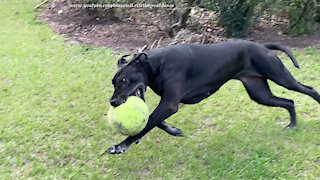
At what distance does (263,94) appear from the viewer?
423 cm

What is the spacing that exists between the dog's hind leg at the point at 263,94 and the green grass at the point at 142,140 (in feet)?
0.69

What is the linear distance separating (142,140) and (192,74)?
38.1 inches

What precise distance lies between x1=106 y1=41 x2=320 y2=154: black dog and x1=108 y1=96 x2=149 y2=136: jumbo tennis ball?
0.10m

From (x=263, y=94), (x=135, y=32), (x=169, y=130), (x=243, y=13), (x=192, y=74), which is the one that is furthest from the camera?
(x=135, y=32)

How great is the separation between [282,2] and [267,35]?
70 centimetres

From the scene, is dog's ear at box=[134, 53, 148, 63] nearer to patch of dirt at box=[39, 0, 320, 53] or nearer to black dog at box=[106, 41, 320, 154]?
black dog at box=[106, 41, 320, 154]

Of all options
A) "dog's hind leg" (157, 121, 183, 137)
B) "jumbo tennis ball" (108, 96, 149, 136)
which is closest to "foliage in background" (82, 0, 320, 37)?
"dog's hind leg" (157, 121, 183, 137)

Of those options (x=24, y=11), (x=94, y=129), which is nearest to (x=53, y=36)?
(x=24, y=11)

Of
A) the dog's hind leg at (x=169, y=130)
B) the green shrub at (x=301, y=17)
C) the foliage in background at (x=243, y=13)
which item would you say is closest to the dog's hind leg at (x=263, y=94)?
the dog's hind leg at (x=169, y=130)

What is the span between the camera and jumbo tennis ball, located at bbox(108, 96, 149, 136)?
325 cm

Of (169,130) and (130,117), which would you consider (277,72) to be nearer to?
(169,130)

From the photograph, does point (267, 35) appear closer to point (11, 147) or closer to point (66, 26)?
point (66, 26)

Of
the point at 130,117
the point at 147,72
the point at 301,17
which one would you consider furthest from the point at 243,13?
the point at 130,117

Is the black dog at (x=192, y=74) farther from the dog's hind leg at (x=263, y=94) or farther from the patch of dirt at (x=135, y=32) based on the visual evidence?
the patch of dirt at (x=135, y=32)
